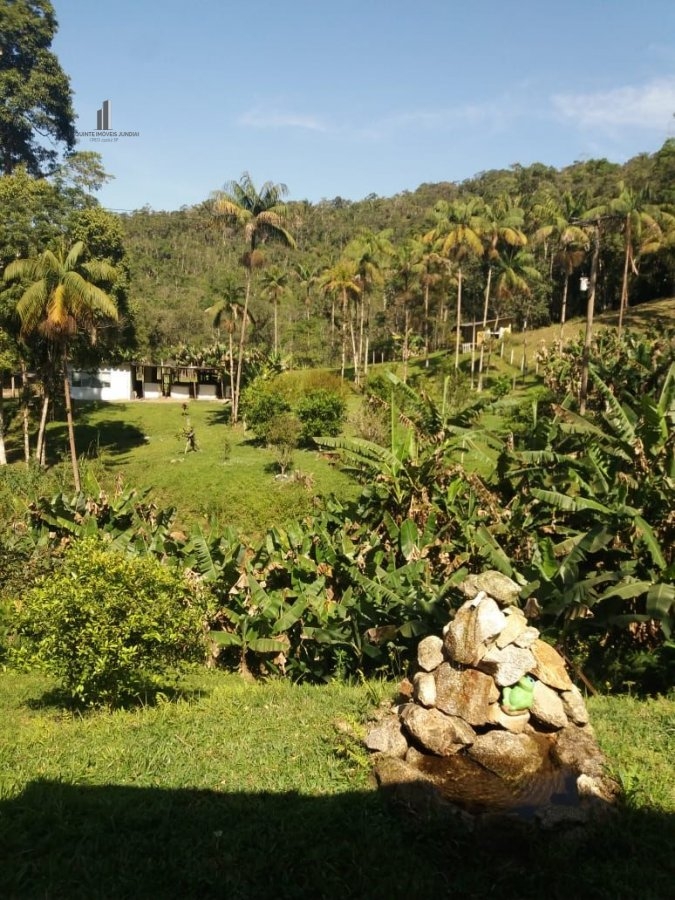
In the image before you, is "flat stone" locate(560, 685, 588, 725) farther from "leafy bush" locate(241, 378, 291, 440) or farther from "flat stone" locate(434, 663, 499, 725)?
"leafy bush" locate(241, 378, 291, 440)

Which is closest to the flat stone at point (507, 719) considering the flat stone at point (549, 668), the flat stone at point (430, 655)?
the flat stone at point (549, 668)

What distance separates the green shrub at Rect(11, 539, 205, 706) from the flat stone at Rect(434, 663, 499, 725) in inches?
123

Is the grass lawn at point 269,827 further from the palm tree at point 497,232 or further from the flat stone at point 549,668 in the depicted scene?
the palm tree at point 497,232

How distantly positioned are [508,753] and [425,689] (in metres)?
0.90

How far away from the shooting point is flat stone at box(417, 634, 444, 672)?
21.7 ft

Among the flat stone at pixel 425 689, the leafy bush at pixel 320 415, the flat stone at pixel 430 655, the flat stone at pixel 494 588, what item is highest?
the flat stone at pixel 494 588

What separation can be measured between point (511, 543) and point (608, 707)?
3.51m

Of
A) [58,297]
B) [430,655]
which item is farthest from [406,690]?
[58,297]

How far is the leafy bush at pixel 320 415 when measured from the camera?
2983 cm

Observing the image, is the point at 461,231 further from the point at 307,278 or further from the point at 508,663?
the point at 508,663


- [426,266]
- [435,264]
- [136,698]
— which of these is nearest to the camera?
[136,698]

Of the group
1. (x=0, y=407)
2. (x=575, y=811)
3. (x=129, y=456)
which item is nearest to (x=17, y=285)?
(x=0, y=407)

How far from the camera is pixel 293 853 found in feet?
15.9

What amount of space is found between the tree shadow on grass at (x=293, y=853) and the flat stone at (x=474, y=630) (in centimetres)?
145
